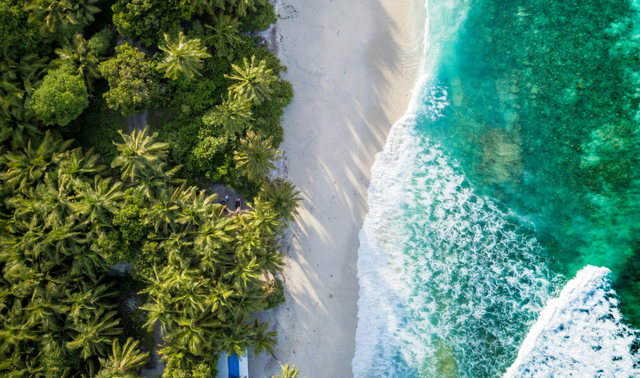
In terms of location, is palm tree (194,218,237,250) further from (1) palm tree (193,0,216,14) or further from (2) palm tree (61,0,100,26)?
(2) palm tree (61,0,100,26)

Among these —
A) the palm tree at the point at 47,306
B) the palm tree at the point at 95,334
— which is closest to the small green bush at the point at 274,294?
the palm tree at the point at 95,334

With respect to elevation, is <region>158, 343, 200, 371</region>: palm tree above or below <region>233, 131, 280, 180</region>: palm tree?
below

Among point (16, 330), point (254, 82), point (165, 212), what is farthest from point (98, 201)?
point (254, 82)

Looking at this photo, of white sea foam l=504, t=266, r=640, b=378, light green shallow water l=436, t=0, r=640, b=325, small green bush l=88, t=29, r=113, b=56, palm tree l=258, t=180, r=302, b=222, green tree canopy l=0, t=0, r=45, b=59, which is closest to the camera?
green tree canopy l=0, t=0, r=45, b=59

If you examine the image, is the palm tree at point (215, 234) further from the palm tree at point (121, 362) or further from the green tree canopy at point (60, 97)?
the green tree canopy at point (60, 97)

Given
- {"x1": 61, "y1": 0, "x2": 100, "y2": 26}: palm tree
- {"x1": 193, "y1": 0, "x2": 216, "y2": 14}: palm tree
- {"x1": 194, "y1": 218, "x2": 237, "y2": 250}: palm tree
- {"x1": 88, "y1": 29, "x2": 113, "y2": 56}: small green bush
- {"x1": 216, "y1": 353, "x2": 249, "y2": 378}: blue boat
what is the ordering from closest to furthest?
{"x1": 194, "y1": 218, "x2": 237, "y2": 250}: palm tree → {"x1": 61, "y1": 0, "x2": 100, "y2": 26}: palm tree → {"x1": 193, "y1": 0, "x2": 216, "y2": 14}: palm tree → {"x1": 88, "y1": 29, "x2": 113, "y2": 56}: small green bush → {"x1": 216, "y1": 353, "x2": 249, "y2": 378}: blue boat

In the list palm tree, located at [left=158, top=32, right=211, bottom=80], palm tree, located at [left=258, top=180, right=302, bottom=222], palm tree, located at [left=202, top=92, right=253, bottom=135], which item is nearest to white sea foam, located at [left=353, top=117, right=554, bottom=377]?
palm tree, located at [left=258, top=180, right=302, bottom=222]

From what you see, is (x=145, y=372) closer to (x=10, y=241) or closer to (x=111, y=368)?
(x=111, y=368)

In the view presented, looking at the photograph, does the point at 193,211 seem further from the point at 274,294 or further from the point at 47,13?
the point at 47,13
